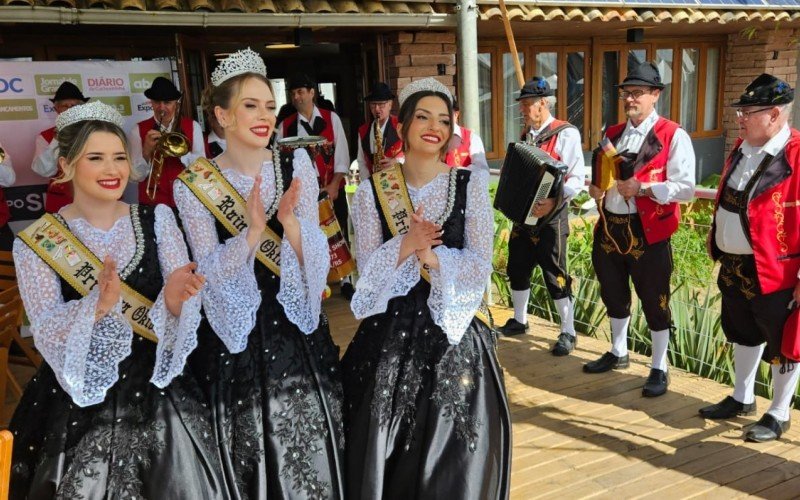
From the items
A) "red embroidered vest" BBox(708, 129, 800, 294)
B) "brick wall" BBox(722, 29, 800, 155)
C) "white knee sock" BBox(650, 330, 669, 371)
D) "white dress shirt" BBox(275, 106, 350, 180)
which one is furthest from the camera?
"brick wall" BBox(722, 29, 800, 155)

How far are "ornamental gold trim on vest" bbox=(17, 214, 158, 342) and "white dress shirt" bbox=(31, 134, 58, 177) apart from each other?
9.73 ft

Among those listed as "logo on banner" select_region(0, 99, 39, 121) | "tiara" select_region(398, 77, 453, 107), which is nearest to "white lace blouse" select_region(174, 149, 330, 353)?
"tiara" select_region(398, 77, 453, 107)

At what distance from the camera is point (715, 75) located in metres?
11.0

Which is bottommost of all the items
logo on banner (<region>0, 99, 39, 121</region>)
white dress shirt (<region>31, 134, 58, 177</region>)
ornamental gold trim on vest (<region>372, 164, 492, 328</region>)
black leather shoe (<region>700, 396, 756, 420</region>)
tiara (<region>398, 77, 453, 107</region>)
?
black leather shoe (<region>700, 396, 756, 420</region>)

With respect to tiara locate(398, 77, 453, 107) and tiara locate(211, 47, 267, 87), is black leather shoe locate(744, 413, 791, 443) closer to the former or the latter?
tiara locate(398, 77, 453, 107)

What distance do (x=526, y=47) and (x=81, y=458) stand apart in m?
8.09

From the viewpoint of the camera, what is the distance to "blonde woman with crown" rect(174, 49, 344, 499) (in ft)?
7.57

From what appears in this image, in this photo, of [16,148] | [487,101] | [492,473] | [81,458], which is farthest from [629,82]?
[487,101]

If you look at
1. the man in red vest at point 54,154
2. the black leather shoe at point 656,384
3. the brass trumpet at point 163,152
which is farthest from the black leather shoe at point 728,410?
the man in red vest at point 54,154

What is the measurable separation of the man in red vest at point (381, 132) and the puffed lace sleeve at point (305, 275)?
2.71m

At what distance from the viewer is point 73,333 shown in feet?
6.71

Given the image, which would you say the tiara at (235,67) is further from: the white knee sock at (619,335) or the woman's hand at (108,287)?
the white knee sock at (619,335)

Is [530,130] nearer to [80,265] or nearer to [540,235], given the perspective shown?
[540,235]

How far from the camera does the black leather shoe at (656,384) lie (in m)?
3.92
